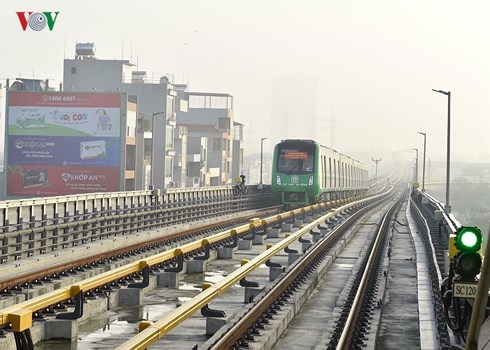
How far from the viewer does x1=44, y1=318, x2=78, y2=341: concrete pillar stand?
561 inches

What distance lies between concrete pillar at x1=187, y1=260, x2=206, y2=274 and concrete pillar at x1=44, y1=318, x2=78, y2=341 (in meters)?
9.95

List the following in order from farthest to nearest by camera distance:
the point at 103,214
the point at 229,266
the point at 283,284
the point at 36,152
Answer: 1. the point at 36,152
2. the point at 103,214
3. the point at 229,266
4. the point at 283,284

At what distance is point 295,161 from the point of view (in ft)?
182

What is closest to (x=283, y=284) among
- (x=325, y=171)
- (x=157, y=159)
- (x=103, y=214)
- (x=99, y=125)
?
(x=103, y=214)

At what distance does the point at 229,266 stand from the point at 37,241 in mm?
5150

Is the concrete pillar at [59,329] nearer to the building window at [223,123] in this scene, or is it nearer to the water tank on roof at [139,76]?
the water tank on roof at [139,76]

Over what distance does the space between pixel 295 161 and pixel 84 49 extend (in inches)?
2596

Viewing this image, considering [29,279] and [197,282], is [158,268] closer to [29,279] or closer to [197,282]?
[197,282]

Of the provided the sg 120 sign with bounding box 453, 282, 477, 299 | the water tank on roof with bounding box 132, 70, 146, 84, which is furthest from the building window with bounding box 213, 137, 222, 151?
the sg 120 sign with bounding box 453, 282, 477, 299

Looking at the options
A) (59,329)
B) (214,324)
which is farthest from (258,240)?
(59,329)

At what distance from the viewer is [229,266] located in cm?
2616

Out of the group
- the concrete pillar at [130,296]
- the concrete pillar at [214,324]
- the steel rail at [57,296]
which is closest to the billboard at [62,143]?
the steel rail at [57,296]

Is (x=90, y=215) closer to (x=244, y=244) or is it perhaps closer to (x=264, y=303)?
(x=244, y=244)

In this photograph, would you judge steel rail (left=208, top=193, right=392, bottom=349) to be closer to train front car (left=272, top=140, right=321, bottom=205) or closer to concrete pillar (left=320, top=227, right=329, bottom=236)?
concrete pillar (left=320, top=227, right=329, bottom=236)
